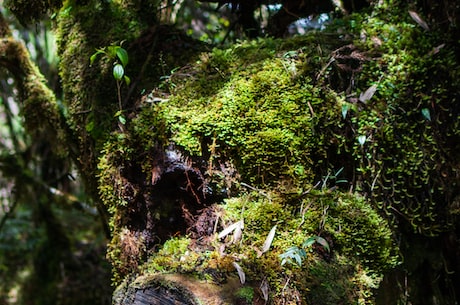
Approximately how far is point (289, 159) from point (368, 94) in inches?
24.7

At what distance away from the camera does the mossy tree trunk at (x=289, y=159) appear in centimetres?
208

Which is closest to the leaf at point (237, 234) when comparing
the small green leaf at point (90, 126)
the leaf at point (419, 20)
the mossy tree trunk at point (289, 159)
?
the mossy tree trunk at point (289, 159)

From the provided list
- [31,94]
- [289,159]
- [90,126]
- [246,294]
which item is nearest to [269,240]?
[246,294]

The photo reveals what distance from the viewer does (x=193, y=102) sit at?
2.38m

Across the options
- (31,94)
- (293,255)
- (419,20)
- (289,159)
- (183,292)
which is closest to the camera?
(183,292)

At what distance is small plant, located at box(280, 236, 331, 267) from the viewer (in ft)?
6.25

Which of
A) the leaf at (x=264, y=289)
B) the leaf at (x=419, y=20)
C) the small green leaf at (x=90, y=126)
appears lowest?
the leaf at (x=264, y=289)

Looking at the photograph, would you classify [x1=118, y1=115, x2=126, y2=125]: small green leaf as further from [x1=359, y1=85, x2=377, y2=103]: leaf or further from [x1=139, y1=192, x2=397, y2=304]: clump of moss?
[x1=359, y1=85, x2=377, y2=103]: leaf

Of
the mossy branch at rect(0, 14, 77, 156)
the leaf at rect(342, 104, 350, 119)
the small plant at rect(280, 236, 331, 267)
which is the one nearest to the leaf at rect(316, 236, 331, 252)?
the small plant at rect(280, 236, 331, 267)

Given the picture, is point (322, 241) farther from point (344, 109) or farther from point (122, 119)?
point (122, 119)

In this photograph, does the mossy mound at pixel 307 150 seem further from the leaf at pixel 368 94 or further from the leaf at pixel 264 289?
the leaf at pixel 264 289

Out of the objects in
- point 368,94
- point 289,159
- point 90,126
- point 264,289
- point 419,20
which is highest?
point 419,20

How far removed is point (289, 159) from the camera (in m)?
2.26

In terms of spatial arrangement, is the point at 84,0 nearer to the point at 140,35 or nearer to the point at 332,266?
the point at 140,35
